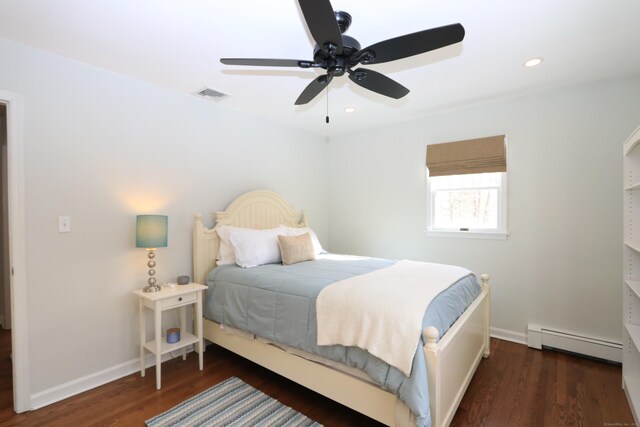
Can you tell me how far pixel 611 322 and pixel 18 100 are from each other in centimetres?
495

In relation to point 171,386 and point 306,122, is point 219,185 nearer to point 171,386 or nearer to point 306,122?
point 306,122

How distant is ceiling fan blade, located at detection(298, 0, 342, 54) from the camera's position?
1.22 m

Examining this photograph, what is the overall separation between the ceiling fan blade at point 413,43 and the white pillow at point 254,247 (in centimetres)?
196

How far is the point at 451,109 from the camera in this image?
3.51 m

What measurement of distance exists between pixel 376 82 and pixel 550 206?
2.27m

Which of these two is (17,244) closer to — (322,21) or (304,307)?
(304,307)

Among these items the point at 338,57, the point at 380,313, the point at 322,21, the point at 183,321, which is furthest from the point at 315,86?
the point at 183,321

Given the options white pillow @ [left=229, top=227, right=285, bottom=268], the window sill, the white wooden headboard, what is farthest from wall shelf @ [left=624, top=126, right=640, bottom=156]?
the white wooden headboard

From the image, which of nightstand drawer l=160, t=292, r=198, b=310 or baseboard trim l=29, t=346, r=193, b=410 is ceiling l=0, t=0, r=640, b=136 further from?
baseboard trim l=29, t=346, r=193, b=410

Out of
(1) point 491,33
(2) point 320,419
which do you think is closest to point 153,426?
(2) point 320,419

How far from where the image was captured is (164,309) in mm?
2494

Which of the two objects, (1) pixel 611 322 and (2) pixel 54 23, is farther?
(1) pixel 611 322

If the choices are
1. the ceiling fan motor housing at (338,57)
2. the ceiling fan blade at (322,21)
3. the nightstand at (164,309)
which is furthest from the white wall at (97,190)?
the ceiling fan blade at (322,21)

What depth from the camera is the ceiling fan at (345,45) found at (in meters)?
1.29
